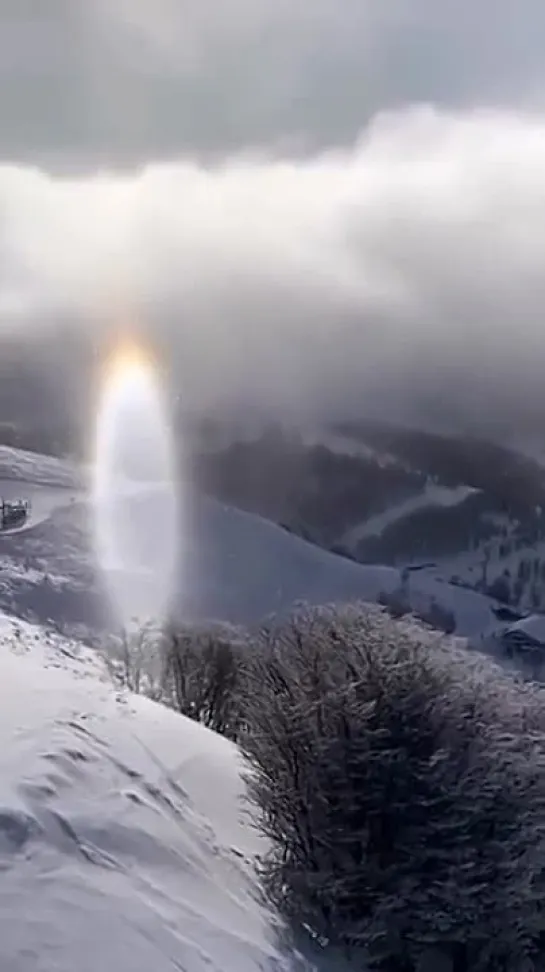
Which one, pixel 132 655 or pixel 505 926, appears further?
pixel 132 655

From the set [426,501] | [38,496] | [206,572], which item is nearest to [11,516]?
[38,496]

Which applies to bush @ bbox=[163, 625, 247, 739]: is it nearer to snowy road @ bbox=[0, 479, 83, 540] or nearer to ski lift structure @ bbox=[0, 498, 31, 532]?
ski lift structure @ bbox=[0, 498, 31, 532]

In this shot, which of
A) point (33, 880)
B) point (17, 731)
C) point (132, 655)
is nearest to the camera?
point (33, 880)

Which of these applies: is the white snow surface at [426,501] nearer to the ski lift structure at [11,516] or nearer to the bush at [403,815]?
the ski lift structure at [11,516]

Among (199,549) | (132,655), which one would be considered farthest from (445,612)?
(132,655)

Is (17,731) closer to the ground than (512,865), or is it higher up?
higher up

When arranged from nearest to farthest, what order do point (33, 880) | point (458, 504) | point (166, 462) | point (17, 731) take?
1. point (33, 880)
2. point (17, 731)
3. point (166, 462)
4. point (458, 504)

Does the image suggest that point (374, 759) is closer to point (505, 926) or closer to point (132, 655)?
point (505, 926)
